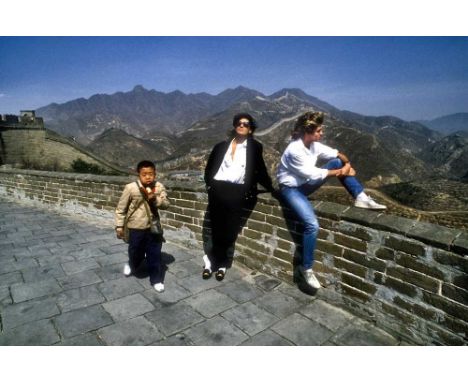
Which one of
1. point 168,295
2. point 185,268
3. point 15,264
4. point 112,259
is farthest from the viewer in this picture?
point 112,259

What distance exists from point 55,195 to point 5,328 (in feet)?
20.6

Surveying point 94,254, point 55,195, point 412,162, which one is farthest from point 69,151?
point 412,162

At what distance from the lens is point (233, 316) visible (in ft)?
9.95

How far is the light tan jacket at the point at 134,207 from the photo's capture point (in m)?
3.50

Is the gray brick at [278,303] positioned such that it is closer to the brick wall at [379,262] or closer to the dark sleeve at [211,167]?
the brick wall at [379,262]

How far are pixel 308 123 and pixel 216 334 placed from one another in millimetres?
2277

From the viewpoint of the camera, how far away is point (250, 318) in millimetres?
3000

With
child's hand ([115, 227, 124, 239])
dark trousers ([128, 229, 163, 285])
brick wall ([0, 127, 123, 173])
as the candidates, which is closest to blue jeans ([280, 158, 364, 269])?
dark trousers ([128, 229, 163, 285])

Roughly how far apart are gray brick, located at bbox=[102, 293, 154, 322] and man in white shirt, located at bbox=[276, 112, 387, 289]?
179 cm

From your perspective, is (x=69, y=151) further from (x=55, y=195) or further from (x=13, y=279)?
(x=13, y=279)

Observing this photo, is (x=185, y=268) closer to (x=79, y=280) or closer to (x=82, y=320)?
(x=79, y=280)

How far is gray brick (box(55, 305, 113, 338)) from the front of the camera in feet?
9.04

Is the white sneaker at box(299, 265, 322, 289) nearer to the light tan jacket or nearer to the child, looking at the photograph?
the child

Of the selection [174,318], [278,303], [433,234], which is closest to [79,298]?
[174,318]
